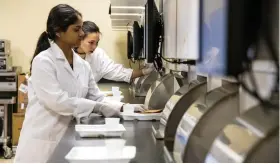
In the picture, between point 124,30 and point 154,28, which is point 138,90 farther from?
point 124,30

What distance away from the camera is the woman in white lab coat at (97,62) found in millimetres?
3705

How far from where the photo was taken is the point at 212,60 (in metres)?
0.93

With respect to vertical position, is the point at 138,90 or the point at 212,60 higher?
the point at 212,60

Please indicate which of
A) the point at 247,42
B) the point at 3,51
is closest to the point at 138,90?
the point at 3,51

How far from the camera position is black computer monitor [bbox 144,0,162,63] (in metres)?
2.44

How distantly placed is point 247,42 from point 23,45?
17.8 ft

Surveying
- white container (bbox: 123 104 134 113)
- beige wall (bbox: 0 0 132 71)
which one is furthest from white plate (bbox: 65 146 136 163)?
beige wall (bbox: 0 0 132 71)

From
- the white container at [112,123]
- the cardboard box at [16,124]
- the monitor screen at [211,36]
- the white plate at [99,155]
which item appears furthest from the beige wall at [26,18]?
the monitor screen at [211,36]

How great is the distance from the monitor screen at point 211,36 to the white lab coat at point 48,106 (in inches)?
52.0

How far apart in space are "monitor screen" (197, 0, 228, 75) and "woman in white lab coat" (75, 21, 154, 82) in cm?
272

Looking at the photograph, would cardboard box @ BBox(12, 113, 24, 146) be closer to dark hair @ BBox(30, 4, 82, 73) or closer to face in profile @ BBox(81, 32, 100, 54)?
face in profile @ BBox(81, 32, 100, 54)

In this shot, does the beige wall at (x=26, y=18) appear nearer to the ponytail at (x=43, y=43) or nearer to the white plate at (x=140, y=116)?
the ponytail at (x=43, y=43)

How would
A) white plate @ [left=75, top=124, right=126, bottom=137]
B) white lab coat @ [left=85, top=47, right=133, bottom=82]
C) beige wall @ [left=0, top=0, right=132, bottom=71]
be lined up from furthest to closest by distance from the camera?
beige wall @ [left=0, top=0, right=132, bottom=71]
white lab coat @ [left=85, top=47, right=133, bottom=82]
white plate @ [left=75, top=124, right=126, bottom=137]

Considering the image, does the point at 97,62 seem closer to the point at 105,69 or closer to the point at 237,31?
the point at 105,69
